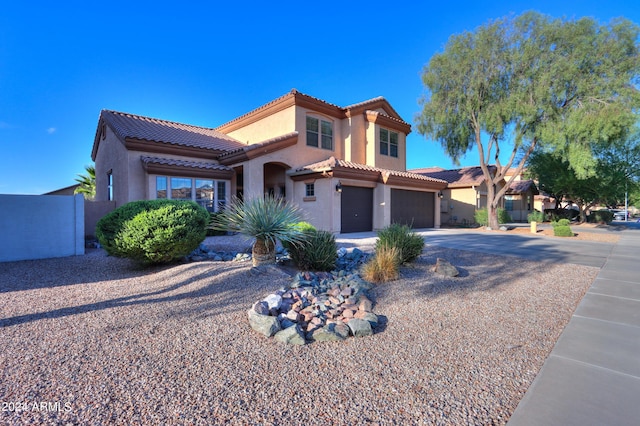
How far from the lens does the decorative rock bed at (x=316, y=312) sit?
3984 millimetres

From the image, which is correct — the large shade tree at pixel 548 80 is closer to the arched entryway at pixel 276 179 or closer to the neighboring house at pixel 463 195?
the neighboring house at pixel 463 195

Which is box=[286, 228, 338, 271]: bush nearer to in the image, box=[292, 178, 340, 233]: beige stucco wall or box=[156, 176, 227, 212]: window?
box=[292, 178, 340, 233]: beige stucco wall

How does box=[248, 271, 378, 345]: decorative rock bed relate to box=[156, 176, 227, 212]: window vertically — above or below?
below

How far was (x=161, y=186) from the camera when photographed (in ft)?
44.7

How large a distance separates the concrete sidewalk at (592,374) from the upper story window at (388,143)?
15.2m

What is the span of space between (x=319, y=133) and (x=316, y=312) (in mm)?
14426

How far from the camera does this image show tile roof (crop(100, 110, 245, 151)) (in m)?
14.4

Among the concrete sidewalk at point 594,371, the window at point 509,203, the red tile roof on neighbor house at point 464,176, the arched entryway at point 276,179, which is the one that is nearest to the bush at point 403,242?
the concrete sidewalk at point 594,371

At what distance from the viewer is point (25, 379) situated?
2.94 metres

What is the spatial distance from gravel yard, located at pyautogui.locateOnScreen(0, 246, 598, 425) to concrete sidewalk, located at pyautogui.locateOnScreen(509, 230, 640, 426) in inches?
5.4

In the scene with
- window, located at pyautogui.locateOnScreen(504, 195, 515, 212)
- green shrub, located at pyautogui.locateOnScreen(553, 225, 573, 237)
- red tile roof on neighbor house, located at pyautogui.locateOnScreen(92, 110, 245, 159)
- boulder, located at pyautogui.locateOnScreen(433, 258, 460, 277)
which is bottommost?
boulder, located at pyautogui.locateOnScreen(433, 258, 460, 277)

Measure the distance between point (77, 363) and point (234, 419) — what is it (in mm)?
2031

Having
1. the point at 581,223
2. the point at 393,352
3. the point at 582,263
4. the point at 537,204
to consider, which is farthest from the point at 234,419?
the point at 537,204

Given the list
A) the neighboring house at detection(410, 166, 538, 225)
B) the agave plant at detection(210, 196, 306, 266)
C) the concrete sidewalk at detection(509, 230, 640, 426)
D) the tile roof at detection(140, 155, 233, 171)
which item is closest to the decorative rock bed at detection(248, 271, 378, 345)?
the agave plant at detection(210, 196, 306, 266)
